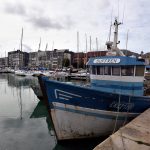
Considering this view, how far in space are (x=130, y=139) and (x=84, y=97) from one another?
11.5ft

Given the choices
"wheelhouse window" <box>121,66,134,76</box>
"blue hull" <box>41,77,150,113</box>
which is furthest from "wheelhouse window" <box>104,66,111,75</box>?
"blue hull" <box>41,77,150,113</box>

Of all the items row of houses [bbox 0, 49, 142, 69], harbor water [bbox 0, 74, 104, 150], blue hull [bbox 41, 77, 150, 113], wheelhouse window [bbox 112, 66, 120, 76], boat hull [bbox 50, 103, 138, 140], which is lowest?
harbor water [bbox 0, 74, 104, 150]

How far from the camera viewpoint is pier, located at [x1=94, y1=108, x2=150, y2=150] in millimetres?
6359

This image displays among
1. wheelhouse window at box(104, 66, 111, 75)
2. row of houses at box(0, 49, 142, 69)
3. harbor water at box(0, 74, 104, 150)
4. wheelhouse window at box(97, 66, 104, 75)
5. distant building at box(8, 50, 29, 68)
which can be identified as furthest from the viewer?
Result: distant building at box(8, 50, 29, 68)

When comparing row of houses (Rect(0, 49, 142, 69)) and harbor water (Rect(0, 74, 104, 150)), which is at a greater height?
row of houses (Rect(0, 49, 142, 69))

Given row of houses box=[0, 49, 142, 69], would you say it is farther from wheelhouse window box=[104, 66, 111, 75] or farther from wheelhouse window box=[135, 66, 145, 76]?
wheelhouse window box=[135, 66, 145, 76]

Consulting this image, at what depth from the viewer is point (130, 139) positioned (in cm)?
686

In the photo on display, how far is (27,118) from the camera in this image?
16641mm

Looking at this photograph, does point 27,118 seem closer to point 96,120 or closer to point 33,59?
point 96,120

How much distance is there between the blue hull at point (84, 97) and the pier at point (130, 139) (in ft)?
6.64

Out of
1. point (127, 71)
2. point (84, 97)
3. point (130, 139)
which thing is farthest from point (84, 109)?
point (130, 139)

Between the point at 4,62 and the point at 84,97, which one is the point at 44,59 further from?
the point at 84,97

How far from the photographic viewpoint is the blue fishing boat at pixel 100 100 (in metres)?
9.85

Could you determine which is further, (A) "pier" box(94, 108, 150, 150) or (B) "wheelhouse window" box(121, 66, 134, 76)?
(B) "wheelhouse window" box(121, 66, 134, 76)
